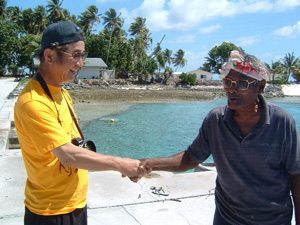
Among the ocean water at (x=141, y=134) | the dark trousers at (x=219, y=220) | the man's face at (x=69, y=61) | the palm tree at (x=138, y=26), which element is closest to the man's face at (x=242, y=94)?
the dark trousers at (x=219, y=220)

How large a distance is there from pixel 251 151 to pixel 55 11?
66994mm

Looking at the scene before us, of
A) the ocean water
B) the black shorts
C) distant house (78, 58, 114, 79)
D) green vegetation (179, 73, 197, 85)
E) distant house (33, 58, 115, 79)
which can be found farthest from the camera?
green vegetation (179, 73, 197, 85)

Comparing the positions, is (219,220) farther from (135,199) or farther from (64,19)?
(64,19)

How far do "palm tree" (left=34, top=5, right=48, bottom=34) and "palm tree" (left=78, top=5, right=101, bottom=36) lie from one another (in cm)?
972

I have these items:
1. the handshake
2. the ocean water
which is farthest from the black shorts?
the ocean water

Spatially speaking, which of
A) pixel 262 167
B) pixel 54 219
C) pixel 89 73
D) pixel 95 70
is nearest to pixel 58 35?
pixel 54 219

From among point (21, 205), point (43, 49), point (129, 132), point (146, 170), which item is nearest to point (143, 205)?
point (21, 205)

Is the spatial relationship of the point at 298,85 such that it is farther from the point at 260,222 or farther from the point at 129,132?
the point at 260,222

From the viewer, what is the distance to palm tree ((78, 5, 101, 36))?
70312 mm

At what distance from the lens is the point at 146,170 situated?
2.73 metres

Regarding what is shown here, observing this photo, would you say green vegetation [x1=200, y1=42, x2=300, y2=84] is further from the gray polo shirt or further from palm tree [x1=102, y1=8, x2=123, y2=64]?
the gray polo shirt

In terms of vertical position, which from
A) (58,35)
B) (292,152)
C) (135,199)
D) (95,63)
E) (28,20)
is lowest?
(135,199)

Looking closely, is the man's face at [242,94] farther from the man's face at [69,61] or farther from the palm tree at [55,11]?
the palm tree at [55,11]

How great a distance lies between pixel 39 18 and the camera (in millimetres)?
61281
